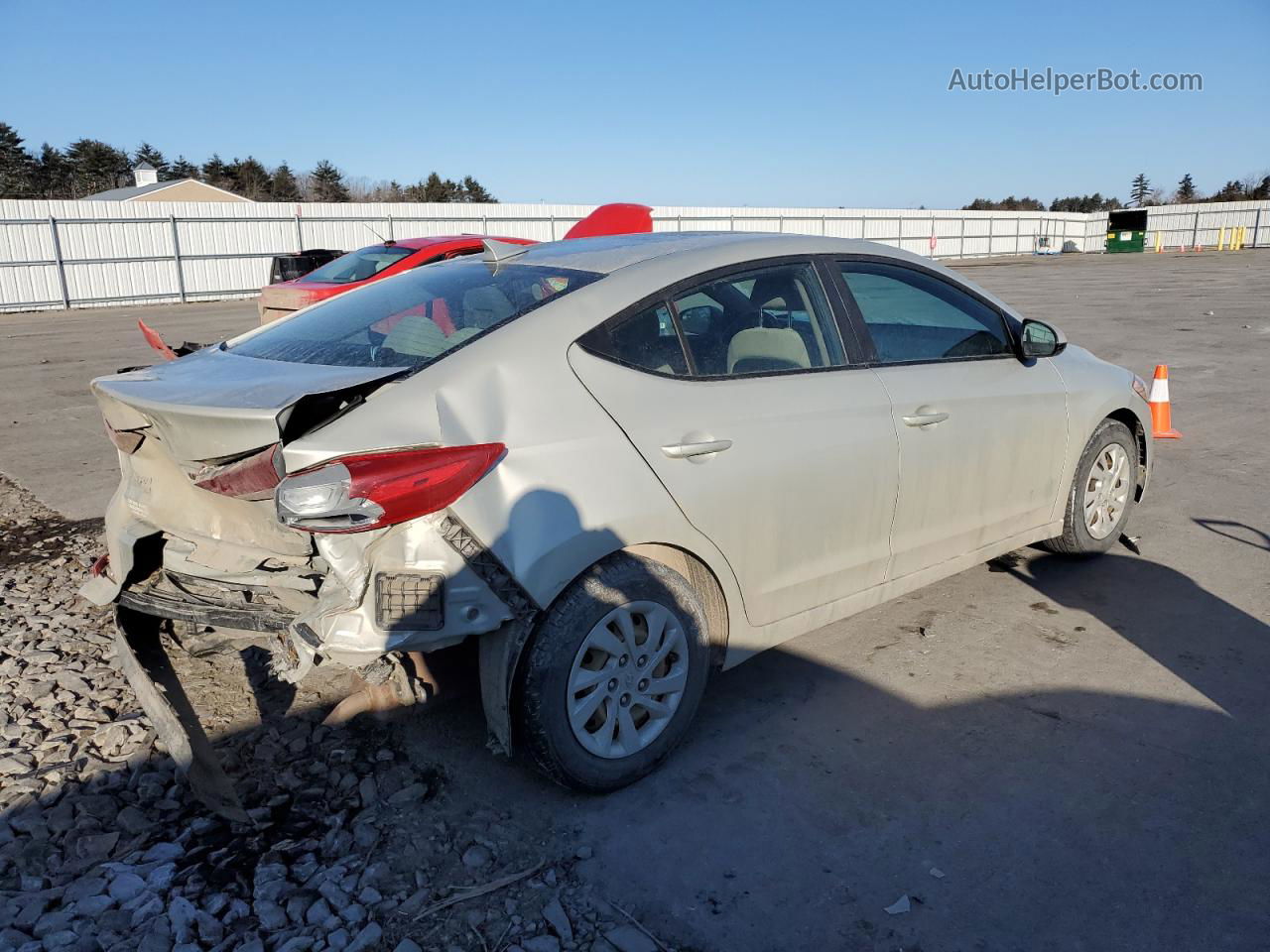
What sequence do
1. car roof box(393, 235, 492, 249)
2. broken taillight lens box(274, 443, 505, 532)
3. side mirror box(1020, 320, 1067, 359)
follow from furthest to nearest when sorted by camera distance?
car roof box(393, 235, 492, 249) < side mirror box(1020, 320, 1067, 359) < broken taillight lens box(274, 443, 505, 532)

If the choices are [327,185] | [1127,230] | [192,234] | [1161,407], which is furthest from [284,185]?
[1161,407]

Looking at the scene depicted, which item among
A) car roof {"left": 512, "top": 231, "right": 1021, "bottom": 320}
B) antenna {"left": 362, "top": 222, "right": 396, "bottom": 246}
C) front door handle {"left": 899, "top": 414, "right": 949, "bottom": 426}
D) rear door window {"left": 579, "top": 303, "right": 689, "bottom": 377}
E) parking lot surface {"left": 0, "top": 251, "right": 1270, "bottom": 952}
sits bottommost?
parking lot surface {"left": 0, "top": 251, "right": 1270, "bottom": 952}

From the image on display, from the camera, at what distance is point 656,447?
302 centimetres

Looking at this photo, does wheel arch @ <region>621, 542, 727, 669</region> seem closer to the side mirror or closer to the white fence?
the side mirror

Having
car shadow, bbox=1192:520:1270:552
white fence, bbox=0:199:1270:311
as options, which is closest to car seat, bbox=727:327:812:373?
car shadow, bbox=1192:520:1270:552

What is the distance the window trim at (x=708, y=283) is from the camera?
311cm

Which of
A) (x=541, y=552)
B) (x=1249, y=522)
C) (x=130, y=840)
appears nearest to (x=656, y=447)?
(x=541, y=552)

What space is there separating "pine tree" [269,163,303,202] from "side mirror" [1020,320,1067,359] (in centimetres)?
6107

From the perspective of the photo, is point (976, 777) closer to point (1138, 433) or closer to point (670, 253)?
point (670, 253)

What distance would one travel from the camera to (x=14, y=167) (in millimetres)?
63812

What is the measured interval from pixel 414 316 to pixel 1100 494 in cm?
360

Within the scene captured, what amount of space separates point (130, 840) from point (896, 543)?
9.33 ft

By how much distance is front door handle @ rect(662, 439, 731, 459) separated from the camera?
3.04 meters

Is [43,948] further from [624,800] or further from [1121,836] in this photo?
[1121,836]
